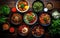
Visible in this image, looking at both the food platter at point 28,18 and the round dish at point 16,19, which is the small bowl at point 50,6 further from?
the round dish at point 16,19

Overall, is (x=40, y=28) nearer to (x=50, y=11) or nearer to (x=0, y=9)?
(x=50, y=11)

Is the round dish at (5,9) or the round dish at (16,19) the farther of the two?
the round dish at (16,19)

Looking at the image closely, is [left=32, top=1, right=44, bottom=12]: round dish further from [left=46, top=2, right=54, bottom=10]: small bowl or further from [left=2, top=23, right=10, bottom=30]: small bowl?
[left=2, top=23, right=10, bottom=30]: small bowl

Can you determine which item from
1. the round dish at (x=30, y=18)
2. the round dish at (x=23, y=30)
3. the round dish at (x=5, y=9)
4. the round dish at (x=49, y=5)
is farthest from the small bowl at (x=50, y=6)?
the round dish at (x=5, y=9)

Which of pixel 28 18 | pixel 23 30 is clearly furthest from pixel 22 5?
pixel 23 30

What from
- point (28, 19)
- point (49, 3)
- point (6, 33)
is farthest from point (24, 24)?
point (49, 3)

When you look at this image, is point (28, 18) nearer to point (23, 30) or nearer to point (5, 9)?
point (23, 30)
